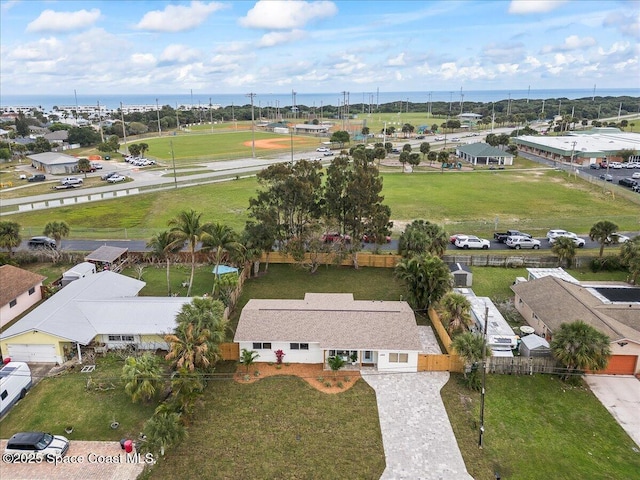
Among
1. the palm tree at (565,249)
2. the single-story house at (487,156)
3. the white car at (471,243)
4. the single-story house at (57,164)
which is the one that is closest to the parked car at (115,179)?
the single-story house at (57,164)

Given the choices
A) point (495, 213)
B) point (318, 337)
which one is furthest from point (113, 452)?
point (495, 213)

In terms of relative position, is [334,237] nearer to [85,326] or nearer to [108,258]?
[108,258]

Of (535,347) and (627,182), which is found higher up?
(627,182)

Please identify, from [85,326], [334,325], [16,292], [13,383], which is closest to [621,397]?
[334,325]

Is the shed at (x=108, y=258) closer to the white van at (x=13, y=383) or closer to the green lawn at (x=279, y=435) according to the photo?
the white van at (x=13, y=383)

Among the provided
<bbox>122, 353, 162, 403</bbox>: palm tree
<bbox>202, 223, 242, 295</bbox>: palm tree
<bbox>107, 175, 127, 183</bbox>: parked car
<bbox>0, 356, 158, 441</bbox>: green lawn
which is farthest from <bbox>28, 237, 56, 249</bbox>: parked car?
<bbox>107, 175, 127, 183</bbox>: parked car

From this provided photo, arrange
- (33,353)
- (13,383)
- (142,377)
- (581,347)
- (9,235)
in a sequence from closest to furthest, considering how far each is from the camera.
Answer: (142,377), (13,383), (581,347), (33,353), (9,235)

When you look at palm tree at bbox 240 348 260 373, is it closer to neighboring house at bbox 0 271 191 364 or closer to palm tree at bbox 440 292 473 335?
neighboring house at bbox 0 271 191 364
